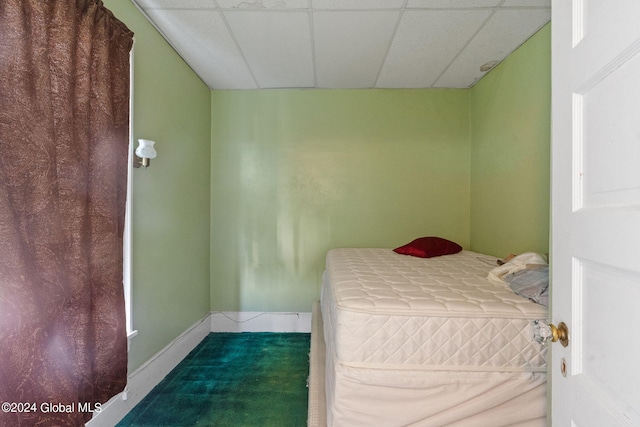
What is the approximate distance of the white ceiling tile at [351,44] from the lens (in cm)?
185

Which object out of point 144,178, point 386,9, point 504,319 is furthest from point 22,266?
point 386,9

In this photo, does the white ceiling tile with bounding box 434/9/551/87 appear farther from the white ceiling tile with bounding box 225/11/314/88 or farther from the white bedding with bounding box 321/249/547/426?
the white bedding with bounding box 321/249/547/426

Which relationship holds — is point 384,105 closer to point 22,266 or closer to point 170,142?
point 170,142

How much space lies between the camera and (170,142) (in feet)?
7.09

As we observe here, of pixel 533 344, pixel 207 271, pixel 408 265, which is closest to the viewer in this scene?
pixel 533 344

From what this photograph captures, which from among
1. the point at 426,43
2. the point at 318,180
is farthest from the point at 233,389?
the point at 426,43

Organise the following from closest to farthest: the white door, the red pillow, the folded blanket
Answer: the white door, the folded blanket, the red pillow

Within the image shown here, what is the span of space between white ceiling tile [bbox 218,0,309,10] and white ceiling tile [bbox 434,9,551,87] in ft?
3.98

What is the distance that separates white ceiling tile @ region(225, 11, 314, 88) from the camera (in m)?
1.87

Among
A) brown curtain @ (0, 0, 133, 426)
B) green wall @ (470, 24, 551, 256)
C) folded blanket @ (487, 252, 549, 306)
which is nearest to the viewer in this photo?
brown curtain @ (0, 0, 133, 426)

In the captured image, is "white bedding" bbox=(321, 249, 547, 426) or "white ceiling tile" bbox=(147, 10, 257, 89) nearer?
"white bedding" bbox=(321, 249, 547, 426)

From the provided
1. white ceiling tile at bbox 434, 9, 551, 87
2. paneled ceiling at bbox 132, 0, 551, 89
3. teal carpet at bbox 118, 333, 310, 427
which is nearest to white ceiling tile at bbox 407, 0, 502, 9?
paneled ceiling at bbox 132, 0, 551, 89

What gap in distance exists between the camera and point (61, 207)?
115 cm

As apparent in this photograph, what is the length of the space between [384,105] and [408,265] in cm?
165
